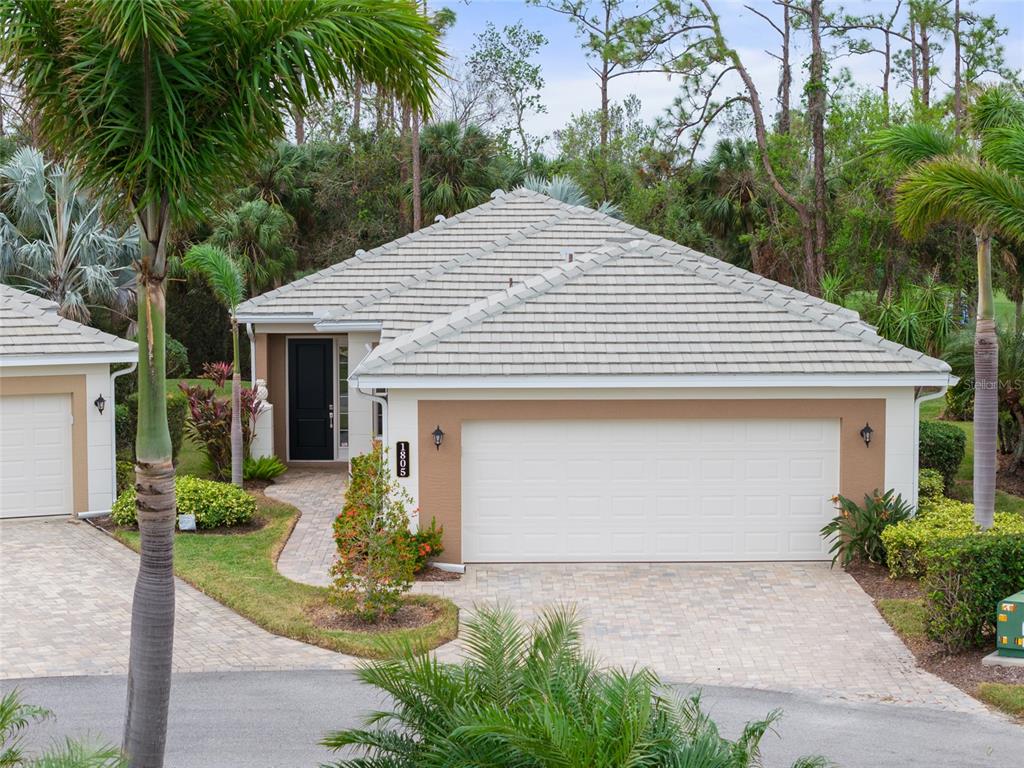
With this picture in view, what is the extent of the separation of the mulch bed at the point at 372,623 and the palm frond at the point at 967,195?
690 cm

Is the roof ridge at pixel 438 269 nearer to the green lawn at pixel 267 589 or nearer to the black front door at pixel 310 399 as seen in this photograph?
the black front door at pixel 310 399

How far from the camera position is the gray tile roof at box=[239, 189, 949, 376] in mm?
15047

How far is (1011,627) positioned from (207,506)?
1095 cm

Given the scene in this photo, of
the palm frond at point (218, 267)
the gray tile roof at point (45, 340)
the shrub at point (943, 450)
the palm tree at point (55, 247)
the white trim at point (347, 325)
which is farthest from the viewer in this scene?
the palm tree at point (55, 247)

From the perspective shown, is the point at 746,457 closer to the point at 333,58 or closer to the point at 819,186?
the point at 333,58

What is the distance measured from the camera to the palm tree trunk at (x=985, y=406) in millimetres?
13492

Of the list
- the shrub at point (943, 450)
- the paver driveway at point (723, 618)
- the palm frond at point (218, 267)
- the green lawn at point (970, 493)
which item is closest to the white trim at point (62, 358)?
the palm frond at point (218, 267)

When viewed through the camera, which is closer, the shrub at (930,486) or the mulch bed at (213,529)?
the mulch bed at (213,529)

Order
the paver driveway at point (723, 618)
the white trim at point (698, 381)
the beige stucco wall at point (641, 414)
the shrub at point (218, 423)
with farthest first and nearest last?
the shrub at point (218, 423) < the beige stucco wall at point (641, 414) < the white trim at point (698, 381) < the paver driveway at point (723, 618)

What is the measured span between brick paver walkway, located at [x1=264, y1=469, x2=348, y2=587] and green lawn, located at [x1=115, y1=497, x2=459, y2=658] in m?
Result: 0.20

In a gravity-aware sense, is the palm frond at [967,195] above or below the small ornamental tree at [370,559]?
above

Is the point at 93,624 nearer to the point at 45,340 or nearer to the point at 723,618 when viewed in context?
the point at 45,340

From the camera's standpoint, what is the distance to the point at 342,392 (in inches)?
886

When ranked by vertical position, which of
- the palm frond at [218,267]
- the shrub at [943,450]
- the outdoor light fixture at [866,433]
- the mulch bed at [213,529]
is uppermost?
the palm frond at [218,267]
